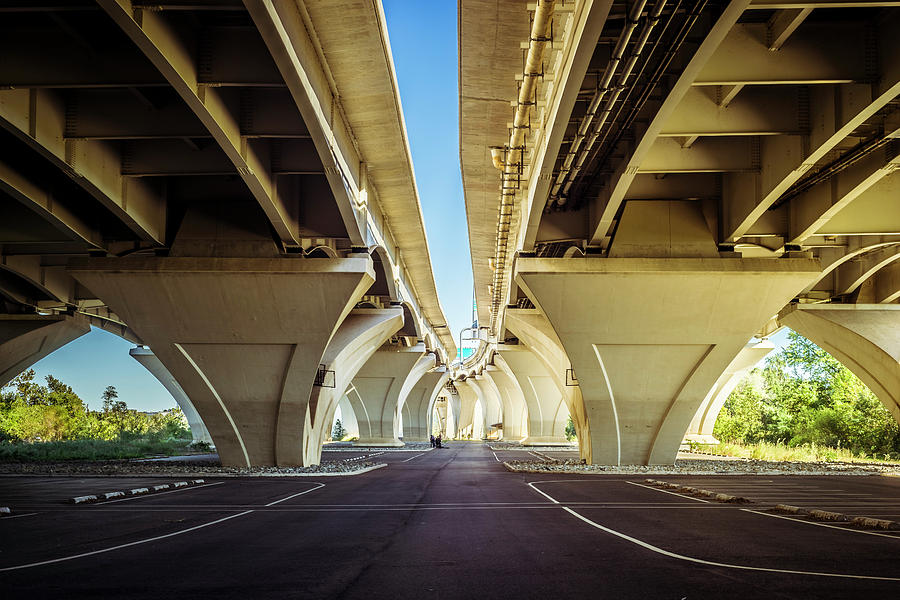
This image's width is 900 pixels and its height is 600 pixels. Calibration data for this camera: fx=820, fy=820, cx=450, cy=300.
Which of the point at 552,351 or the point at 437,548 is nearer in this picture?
the point at 437,548

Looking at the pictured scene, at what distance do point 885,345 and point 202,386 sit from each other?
92.1ft

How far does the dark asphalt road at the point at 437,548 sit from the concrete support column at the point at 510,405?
62906 mm

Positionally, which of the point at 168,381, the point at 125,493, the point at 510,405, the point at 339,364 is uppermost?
the point at 339,364

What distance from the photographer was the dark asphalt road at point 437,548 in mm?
7574

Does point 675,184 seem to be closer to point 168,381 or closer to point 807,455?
point 807,455

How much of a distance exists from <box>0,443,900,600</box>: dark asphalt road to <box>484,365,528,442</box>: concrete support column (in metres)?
62.9

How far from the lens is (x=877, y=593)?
23.7 feet

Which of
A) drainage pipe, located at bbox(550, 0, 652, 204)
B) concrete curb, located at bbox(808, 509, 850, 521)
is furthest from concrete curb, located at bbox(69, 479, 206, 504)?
concrete curb, located at bbox(808, 509, 850, 521)

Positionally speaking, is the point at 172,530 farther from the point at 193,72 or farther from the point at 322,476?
the point at 322,476

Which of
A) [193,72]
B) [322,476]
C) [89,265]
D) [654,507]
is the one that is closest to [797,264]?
[654,507]

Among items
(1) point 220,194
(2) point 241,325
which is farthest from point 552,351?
(1) point 220,194

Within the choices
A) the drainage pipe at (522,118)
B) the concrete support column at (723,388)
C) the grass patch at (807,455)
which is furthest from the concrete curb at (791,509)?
the concrete support column at (723,388)

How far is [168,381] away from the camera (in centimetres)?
6569

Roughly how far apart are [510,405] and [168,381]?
36.4 metres
